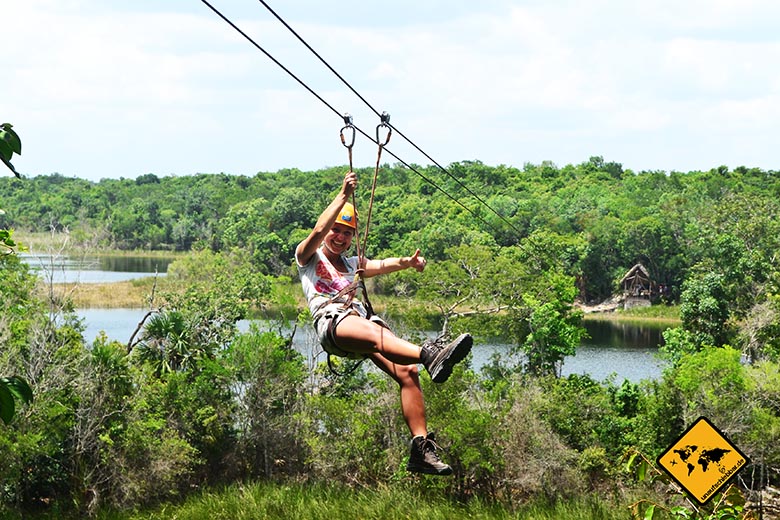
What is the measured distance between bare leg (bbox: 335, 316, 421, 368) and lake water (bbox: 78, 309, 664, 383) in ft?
62.9

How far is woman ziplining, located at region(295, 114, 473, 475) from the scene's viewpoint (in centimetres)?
560

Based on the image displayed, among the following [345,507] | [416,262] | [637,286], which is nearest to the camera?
[416,262]

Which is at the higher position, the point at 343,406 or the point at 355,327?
the point at 355,327

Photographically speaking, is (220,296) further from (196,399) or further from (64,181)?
(64,181)

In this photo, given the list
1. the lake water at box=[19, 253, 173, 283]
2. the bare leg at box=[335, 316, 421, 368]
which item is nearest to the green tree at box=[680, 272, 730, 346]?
the lake water at box=[19, 253, 173, 283]

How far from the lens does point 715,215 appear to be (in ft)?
164

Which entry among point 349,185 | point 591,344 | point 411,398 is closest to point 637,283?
point 591,344

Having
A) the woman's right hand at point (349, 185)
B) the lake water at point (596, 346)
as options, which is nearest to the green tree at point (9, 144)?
the woman's right hand at point (349, 185)

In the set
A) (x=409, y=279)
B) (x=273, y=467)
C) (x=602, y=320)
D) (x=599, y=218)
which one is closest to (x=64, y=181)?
(x=599, y=218)

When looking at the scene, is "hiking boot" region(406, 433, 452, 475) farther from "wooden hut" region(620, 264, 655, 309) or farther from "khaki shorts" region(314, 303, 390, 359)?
"wooden hut" region(620, 264, 655, 309)

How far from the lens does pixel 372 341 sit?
18.5 ft

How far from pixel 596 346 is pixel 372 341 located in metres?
35.0

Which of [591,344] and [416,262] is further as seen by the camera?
[591,344]

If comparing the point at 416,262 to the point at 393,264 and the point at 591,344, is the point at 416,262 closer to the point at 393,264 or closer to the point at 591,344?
the point at 393,264
